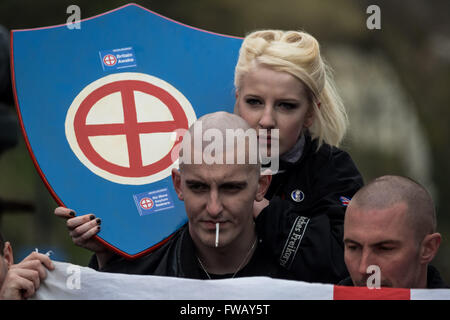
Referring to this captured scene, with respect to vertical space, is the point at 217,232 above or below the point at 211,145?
below

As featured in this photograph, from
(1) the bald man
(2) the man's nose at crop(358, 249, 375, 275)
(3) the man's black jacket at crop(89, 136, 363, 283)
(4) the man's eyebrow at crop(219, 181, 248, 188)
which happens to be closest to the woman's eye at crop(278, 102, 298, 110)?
(3) the man's black jacket at crop(89, 136, 363, 283)

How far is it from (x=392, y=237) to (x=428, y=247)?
0.51 feet

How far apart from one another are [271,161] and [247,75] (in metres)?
0.40

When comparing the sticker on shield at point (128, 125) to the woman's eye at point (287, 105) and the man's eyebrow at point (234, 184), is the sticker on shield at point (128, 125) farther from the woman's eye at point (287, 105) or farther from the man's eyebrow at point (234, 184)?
the man's eyebrow at point (234, 184)

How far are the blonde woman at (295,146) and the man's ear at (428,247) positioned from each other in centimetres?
44

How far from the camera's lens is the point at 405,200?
2.89 meters

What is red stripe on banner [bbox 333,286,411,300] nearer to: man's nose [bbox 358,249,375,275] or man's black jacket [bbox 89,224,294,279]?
man's nose [bbox 358,249,375,275]

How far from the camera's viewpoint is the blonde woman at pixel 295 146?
3.23 metres

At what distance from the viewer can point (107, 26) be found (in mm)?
3801

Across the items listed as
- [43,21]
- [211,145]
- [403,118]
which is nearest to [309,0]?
Answer: [403,118]

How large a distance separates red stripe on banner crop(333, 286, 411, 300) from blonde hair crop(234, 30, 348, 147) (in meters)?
1.13

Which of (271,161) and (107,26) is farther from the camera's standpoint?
(107,26)
